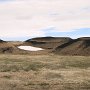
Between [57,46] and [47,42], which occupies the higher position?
[47,42]

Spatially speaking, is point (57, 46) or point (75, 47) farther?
point (57, 46)

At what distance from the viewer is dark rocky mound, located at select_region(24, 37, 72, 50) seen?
68.3 meters

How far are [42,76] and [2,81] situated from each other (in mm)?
3514

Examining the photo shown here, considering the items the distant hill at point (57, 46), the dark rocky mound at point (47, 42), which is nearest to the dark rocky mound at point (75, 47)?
the distant hill at point (57, 46)

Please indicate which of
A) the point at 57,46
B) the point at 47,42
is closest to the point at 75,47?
the point at 57,46

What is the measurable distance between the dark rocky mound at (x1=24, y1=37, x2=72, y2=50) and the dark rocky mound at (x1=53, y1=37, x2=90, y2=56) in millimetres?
4143

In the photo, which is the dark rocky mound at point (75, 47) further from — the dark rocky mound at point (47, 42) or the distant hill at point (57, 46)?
the dark rocky mound at point (47, 42)

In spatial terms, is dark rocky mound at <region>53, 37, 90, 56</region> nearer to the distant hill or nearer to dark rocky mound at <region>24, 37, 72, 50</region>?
the distant hill

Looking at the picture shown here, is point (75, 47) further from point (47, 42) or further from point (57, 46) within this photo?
point (47, 42)

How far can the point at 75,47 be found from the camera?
6022cm

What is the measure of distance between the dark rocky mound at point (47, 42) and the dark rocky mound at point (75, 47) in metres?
4.14

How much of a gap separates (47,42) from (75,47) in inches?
459

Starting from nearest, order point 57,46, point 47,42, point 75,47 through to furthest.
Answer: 1. point 75,47
2. point 57,46
3. point 47,42

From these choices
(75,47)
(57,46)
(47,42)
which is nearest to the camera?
(75,47)
